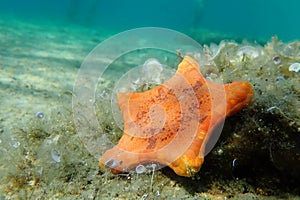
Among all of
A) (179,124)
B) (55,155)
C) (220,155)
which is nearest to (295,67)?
(220,155)

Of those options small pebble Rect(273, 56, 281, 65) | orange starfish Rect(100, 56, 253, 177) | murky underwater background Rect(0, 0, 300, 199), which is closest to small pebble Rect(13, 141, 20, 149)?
murky underwater background Rect(0, 0, 300, 199)

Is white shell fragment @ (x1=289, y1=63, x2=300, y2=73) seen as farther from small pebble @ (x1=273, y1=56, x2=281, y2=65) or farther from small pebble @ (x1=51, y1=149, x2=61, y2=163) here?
small pebble @ (x1=51, y1=149, x2=61, y2=163)

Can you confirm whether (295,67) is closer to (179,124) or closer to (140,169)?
(179,124)

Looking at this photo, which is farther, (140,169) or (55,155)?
(55,155)

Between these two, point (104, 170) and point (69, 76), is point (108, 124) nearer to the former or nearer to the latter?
point (104, 170)

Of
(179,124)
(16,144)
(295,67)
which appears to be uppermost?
(295,67)

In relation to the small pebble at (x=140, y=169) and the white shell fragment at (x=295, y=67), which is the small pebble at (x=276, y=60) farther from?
the small pebble at (x=140, y=169)

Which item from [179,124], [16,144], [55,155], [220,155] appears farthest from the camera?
[16,144]

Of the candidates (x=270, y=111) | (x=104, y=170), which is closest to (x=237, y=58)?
(x=270, y=111)

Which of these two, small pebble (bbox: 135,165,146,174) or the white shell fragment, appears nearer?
small pebble (bbox: 135,165,146,174)
